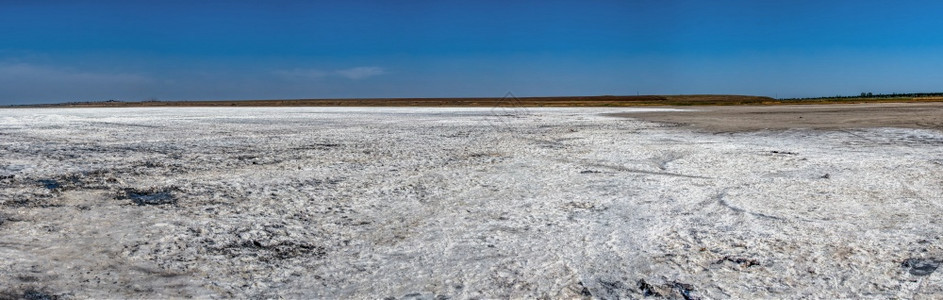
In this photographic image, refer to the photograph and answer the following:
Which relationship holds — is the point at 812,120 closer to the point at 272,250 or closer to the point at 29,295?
the point at 272,250

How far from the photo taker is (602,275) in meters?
2.66

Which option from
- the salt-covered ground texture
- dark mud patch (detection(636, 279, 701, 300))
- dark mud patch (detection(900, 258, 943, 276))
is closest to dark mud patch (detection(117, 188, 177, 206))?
the salt-covered ground texture

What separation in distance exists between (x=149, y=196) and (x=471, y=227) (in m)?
2.35

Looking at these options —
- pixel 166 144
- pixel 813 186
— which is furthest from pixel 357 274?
pixel 166 144

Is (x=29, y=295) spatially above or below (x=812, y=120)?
above

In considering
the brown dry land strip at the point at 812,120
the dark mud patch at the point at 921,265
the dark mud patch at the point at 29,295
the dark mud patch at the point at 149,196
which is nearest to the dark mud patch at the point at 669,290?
the dark mud patch at the point at 921,265

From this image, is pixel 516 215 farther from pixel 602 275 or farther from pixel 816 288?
pixel 816 288

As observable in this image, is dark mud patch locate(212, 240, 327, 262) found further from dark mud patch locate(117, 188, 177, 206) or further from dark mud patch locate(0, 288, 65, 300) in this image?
dark mud patch locate(117, 188, 177, 206)

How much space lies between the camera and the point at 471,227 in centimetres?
358

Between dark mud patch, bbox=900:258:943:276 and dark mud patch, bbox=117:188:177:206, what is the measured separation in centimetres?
401

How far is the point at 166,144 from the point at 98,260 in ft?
20.8

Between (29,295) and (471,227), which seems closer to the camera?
(29,295)

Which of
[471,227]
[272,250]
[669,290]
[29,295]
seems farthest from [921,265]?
[29,295]

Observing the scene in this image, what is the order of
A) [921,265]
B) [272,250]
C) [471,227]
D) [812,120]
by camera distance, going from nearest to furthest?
1. [921,265]
2. [272,250]
3. [471,227]
4. [812,120]
